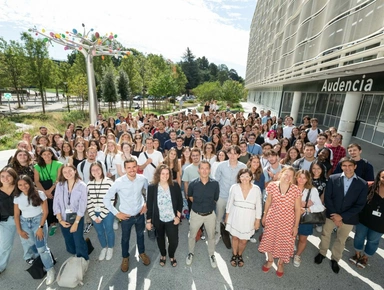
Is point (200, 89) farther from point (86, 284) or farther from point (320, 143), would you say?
point (86, 284)

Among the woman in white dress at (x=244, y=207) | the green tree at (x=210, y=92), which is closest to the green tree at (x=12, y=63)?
the woman in white dress at (x=244, y=207)

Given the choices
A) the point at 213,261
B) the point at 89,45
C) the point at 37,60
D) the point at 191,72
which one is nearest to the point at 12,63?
the point at 37,60

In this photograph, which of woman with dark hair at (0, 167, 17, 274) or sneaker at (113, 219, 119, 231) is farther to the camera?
sneaker at (113, 219, 119, 231)

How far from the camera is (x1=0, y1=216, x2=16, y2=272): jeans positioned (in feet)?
11.1

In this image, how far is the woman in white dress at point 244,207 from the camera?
3.42 m

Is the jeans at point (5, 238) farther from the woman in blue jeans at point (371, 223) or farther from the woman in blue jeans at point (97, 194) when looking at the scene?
the woman in blue jeans at point (371, 223)

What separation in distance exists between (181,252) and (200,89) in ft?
137

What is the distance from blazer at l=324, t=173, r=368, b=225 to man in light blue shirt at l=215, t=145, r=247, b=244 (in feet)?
5.29

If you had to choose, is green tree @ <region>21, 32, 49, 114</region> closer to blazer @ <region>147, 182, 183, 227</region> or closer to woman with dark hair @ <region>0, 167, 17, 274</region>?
woman with dark hair @ <region>0, 167, 17, 274</region>

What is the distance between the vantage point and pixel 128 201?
3.49 m

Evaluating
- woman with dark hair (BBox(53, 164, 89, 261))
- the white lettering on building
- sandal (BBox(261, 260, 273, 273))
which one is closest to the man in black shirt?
sandal (BBox(261, 260, 273, 273))

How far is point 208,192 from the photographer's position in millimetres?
3510

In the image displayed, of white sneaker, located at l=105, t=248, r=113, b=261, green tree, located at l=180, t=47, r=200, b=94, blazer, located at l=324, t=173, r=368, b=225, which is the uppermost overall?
green tree, located at l=180, t=47, r=200, b=94

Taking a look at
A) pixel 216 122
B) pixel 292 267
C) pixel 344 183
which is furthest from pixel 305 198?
pixel 216 122
